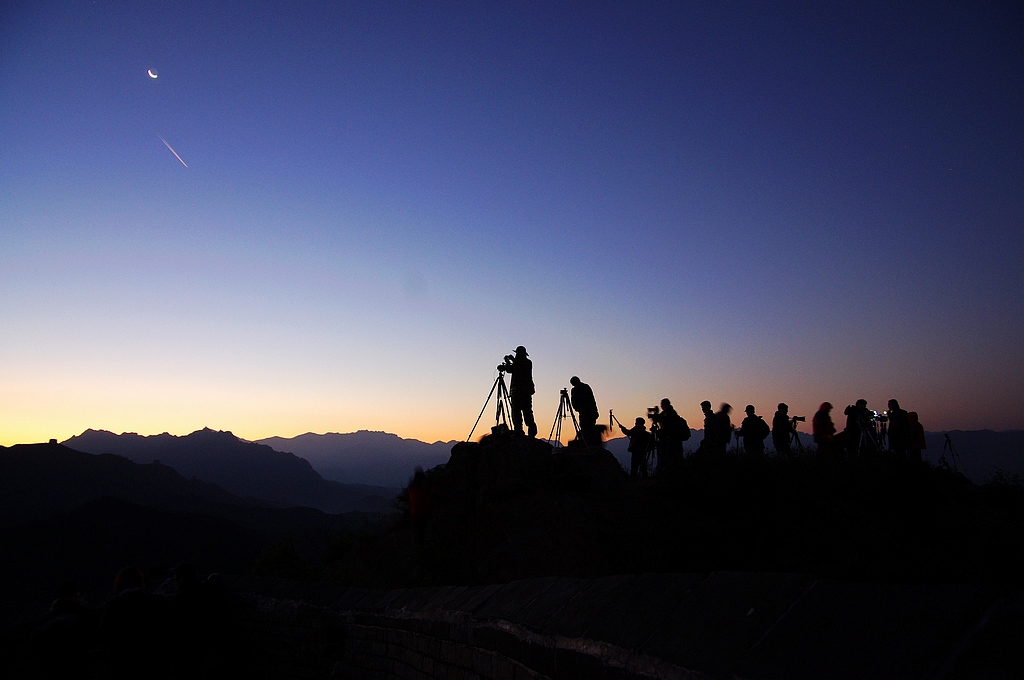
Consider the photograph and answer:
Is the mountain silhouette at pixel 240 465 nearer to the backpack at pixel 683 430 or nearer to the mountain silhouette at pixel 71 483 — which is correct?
the mountain silhouette at pixel 71 483

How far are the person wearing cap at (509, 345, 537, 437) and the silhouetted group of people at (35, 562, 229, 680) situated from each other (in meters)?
8.44

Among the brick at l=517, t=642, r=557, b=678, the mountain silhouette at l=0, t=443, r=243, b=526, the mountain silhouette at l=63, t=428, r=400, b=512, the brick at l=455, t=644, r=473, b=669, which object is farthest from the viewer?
the mountain silhouette at l=63, t=428, r=400, b=512

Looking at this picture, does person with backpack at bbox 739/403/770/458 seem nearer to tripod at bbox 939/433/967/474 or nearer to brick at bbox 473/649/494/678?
tripod at bbox 939/433/967/474

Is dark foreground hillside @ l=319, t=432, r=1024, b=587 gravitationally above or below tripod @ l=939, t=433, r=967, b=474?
below

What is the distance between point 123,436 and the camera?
190 metres

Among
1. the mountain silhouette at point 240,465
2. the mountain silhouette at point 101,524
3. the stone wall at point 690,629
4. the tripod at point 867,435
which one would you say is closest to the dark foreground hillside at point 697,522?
the tripod at point 867,435

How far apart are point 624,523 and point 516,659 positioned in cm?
807

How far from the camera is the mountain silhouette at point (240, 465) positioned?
155 metres

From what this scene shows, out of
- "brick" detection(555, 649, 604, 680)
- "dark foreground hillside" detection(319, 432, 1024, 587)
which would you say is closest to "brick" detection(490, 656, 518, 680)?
"brick" detection(555, 649, 604, 680)

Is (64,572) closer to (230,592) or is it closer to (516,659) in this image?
(230,592)

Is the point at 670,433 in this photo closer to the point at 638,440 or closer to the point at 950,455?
the point at 638,440

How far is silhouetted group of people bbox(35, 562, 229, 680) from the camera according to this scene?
6.16 m

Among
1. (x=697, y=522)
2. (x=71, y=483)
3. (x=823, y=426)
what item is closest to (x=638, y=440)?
(x=823, y=426)

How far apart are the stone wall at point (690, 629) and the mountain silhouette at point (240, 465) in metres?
147
